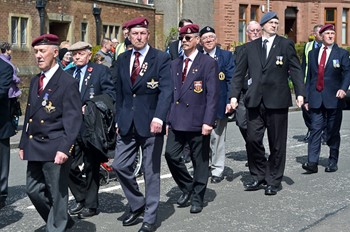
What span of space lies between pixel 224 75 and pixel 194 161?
7.28ft

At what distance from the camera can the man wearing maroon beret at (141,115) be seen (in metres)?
8.07

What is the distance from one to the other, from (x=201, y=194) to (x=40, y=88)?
8.26 feet

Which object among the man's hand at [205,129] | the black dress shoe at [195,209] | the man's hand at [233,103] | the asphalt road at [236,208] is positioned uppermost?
the man's hand at [233,103]

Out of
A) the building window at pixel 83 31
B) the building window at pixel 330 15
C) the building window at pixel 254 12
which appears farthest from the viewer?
the building window at pixel 330 15

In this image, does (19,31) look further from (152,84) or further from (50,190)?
(50,190)

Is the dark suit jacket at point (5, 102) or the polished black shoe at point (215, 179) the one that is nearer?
the dark suit jacket at point (5, 102)

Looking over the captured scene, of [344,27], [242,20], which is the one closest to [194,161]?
[242,20]

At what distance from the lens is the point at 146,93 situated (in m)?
8.11

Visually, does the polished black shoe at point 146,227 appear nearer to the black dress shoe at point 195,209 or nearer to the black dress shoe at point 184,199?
the black dress shoe at point 195,209

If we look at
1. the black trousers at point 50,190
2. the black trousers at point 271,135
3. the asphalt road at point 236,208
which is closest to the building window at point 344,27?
the asphalt road at point 236,208

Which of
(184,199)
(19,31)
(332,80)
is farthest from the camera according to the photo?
(19,31)

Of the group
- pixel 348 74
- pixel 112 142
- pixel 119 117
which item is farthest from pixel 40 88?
pixel 348 74

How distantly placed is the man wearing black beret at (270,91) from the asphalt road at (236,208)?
456 mm

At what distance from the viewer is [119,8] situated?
3164cm
